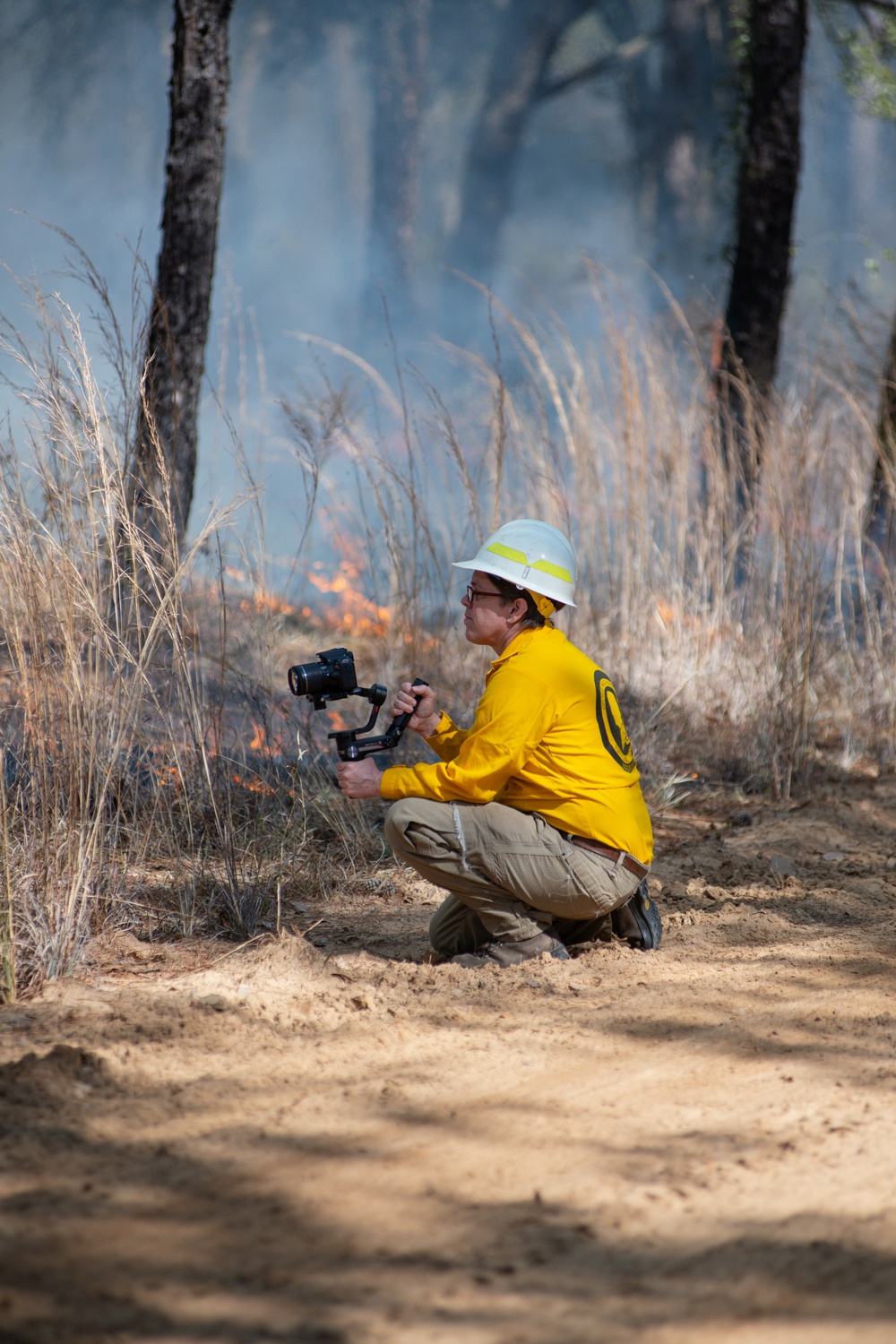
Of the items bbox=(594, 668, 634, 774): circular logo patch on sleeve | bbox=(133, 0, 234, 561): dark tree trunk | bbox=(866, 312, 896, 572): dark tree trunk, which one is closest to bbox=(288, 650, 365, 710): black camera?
bbox=(594, 668, 634, 774): circular logo patch on sleeve

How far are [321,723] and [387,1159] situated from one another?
3.06 meters

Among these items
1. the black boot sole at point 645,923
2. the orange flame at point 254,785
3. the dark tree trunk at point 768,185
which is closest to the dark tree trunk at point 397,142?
the dark tree trunk at point 768,185

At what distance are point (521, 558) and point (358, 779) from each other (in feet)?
2.33

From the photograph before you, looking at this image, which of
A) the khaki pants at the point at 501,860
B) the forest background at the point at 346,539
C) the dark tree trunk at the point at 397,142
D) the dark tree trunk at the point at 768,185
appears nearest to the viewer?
the khaki pants at the point at 501,860

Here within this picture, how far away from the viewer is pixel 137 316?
3.42m

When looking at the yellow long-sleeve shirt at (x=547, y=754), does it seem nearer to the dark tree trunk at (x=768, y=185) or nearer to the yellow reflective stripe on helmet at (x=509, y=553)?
the yellow reflective stripe on helmet at (x=509, y=553)

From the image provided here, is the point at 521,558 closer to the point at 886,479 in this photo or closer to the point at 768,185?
the point at 886,479

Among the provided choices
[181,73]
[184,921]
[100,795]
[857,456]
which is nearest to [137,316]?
[100,795]

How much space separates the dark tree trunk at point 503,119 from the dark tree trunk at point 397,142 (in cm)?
119

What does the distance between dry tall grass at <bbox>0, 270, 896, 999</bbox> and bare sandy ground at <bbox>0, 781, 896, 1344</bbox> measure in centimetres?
43

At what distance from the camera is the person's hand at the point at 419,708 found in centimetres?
289

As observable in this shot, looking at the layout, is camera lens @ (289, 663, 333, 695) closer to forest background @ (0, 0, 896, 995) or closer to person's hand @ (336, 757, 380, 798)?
person's hand @ (336, 757, 380, 798)

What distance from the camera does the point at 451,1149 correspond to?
1.95 m

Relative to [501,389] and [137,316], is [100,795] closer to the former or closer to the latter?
[137,316]
